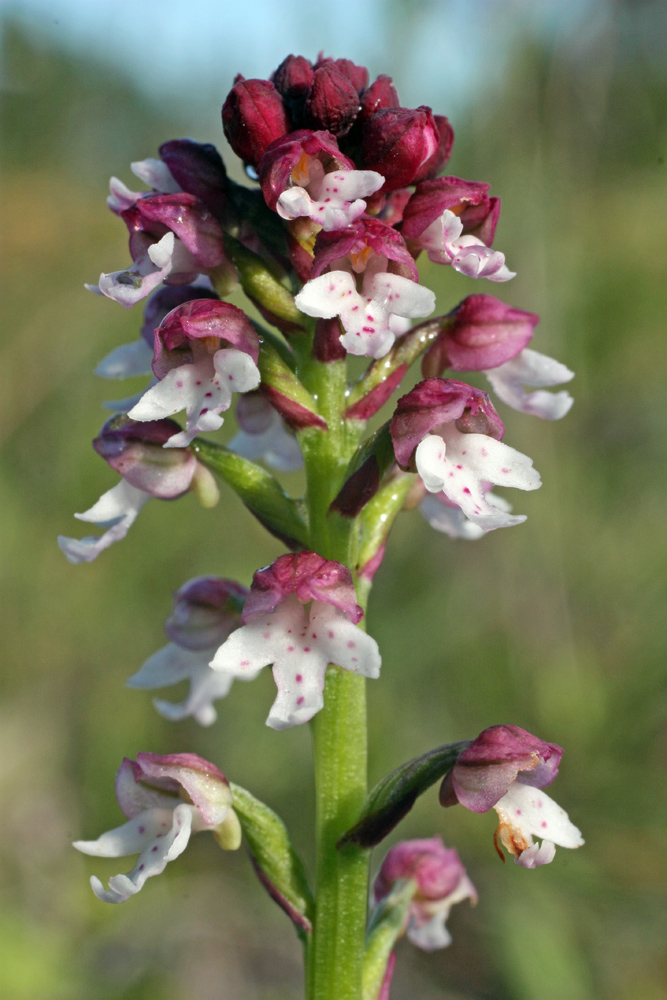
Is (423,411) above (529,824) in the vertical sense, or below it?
above

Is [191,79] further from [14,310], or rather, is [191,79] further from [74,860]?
[74,860]

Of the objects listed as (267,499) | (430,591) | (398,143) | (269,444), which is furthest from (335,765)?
(430,591)

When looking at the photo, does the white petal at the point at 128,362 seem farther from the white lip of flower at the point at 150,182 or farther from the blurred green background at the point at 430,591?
the blurred green background at the point at 430,591

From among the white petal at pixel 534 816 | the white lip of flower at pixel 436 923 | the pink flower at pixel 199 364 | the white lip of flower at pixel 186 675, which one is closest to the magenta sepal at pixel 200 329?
the pink flower at pixel 199 364

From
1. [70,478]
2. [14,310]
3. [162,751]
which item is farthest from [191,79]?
[162,751]

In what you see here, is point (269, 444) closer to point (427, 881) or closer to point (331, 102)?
point (331, 102)

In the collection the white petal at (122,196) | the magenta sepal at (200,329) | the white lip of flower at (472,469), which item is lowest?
the white lip of flower at (472,469)
